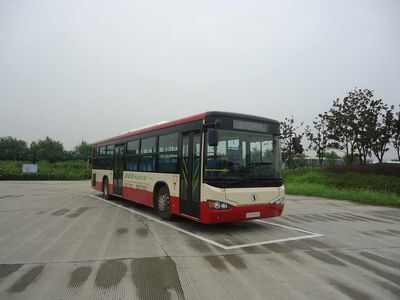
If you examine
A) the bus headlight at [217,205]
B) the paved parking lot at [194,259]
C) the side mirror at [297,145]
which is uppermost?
the side mirror at [297,145]

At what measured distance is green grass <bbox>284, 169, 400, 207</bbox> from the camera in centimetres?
1803

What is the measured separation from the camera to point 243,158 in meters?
8.59

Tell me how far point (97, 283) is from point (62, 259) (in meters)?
1.53

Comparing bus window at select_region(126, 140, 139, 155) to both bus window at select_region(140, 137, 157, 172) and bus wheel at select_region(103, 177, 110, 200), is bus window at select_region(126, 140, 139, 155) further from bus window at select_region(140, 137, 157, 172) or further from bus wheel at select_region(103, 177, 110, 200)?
bus wheel at select_region(103, 177, 110, 200)

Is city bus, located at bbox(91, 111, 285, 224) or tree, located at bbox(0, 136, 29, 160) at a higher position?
tree, located at bbox(0, 136, 29, 160)

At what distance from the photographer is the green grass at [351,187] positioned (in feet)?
59.2

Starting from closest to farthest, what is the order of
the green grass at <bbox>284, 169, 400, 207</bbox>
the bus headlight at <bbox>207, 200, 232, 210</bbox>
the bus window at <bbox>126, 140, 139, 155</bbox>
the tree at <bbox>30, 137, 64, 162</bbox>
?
1. the bus headlight at <bbox>207, 200, 232, 210</bbox>
2. the bus window at <bbox>126, 140, 139, 155</bbox>
3. the green grass at <bbox>284, 169, 400, 207</bbox>
4. the tree at <bbox>30, 137, 64, 162</bbox>

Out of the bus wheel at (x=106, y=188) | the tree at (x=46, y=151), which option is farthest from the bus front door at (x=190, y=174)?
the tree at (x=46, y=151)

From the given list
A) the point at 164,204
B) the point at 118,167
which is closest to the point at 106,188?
the point at 118,167

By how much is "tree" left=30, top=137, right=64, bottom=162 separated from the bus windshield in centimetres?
8044

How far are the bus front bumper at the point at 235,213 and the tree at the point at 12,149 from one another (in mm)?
89127

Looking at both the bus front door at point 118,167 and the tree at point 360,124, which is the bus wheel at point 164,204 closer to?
the bus front door at point 118,167

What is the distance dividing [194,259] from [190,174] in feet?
9.64

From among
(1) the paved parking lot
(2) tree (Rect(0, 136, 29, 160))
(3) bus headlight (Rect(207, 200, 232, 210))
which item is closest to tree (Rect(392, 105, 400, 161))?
(1) the paved parking lot
